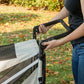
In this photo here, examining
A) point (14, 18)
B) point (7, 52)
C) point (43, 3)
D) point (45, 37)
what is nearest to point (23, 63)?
point (7, 52)

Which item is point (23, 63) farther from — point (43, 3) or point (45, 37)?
point (43, 3)

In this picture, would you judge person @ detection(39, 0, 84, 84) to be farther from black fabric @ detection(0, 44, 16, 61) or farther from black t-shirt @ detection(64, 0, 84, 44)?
black fabric @ detection(0, 44, 16, 61)

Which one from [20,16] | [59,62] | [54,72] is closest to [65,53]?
[59,62]

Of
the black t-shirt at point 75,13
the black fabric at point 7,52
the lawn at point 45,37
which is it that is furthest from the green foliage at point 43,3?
the black fabric at point 7,52

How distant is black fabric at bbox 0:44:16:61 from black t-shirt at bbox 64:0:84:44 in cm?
57

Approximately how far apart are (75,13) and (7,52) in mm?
694

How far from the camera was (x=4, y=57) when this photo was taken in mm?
1676

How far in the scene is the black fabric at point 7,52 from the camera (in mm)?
1678

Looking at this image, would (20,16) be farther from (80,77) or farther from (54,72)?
(80,77)

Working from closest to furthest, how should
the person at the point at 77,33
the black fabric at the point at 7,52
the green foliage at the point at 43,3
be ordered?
the person at the point at 77,33
the black fabric at the point at 7,52
the green foliage at the point at 43,3

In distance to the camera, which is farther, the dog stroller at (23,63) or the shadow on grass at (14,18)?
the shadow on grass at (14,18)

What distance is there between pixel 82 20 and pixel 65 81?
6.18ft

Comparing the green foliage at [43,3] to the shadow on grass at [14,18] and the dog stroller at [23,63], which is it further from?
the dog stroller at [23,63]

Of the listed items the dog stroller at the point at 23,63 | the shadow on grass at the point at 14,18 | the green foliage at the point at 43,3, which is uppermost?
the green foliage at the point at 43,3
